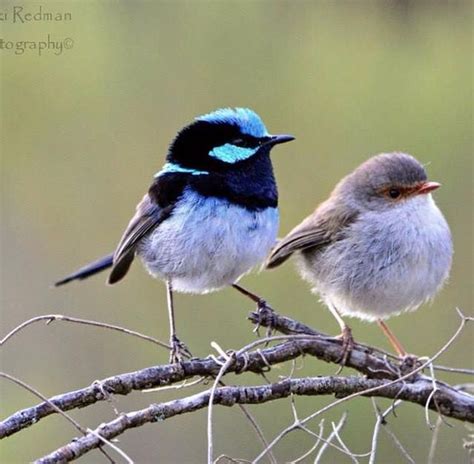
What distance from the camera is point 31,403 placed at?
7.20 meters

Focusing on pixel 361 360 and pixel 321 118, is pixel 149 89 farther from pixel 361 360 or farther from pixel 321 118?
pixel 361 360

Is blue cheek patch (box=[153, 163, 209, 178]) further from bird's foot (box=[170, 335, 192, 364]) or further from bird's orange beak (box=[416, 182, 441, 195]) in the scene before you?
bird's orange beak (box=[416, 182, 441, 195])

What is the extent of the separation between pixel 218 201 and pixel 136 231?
0.58 m

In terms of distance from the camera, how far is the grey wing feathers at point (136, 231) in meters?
5.28

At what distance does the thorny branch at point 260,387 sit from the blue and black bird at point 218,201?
0.56 meters

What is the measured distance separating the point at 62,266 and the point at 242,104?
182cm

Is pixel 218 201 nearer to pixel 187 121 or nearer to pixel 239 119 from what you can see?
pixel 239 119

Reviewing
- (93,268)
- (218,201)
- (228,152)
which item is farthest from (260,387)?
(93,268)

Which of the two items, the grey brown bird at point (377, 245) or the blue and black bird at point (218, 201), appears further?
the grey brown bird at point (377, 245)

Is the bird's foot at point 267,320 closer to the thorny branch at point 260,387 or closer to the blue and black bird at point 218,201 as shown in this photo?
the thorny branch at point 260,387

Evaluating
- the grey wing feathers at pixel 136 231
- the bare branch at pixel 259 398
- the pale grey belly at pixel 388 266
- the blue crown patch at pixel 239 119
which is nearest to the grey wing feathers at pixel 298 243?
the pale grey belly at pixel 388 266

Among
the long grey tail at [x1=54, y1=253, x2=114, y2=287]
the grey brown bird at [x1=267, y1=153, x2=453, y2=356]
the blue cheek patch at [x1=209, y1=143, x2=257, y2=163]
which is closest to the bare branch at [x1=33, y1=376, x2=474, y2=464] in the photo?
the grey brown bird at [x1=267, y1=153, x2=453, y2=356]

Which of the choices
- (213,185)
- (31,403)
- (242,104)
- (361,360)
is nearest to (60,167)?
(242,104)

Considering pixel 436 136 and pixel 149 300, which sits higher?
pixel 436 136
